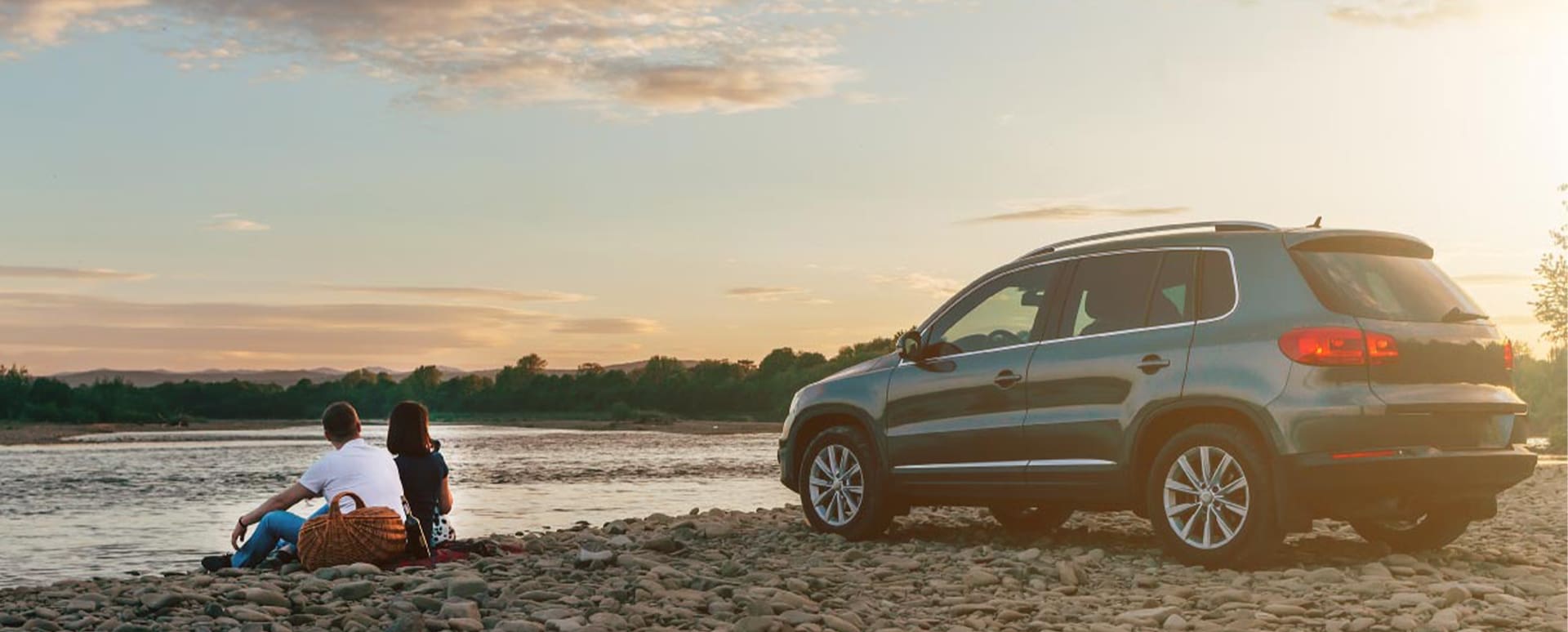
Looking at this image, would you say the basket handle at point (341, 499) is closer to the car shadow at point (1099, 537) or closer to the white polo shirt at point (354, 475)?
the white polo shirt at point (354, 475)

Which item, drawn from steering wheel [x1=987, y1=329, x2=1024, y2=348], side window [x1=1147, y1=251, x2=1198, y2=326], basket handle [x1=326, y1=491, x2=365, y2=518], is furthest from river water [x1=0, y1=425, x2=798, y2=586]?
side window [x1=1147, y1=251, x2=1198, y2=326]

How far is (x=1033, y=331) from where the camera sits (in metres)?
10.6

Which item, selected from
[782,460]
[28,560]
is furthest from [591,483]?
[782,460]

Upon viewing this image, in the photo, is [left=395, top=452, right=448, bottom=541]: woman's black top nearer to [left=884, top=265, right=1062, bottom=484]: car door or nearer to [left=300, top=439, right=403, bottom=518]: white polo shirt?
[left=300, top=439, right=403, bottom=518]: white polo shirt

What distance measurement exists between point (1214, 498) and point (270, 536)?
6358 mm

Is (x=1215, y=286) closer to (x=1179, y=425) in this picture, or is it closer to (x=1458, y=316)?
(x=1179, y=425)

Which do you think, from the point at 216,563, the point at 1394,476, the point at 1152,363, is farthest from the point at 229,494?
the point at 1394,476

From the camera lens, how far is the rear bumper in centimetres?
882

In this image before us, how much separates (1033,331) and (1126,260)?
817mm

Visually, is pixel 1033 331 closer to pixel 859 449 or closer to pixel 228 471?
pixel 859 449

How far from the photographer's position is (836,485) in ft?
38.5

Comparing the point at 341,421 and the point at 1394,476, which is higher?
the point at 341,421

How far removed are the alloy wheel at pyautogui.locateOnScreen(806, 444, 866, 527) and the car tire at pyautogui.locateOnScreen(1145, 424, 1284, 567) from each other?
2602mm

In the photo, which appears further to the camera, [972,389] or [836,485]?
[836,485]
